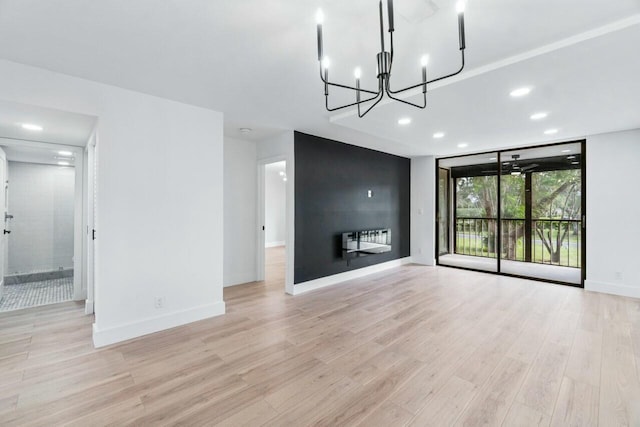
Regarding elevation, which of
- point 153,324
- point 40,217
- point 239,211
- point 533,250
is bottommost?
point 153,324

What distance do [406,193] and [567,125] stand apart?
3048 millimetres

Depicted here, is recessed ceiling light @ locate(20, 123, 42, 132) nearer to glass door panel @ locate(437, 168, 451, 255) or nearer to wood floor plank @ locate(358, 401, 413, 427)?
wood floor plank @ locate(358, 401, 413, 427)

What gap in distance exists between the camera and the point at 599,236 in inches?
169

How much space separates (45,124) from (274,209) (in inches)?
283

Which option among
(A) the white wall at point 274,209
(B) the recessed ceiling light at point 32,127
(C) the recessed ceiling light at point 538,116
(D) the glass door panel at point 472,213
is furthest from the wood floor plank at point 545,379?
(A) the white wall at point 274,209

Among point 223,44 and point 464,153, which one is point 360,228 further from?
point 223,44

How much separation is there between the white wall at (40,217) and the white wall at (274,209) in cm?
520

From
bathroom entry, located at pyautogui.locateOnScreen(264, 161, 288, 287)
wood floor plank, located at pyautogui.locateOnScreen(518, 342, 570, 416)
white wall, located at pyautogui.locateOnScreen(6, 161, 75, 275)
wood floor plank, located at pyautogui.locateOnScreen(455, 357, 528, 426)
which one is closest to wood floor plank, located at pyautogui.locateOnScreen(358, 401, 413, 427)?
wood floor plank, located at pyautogui.locateOnScreen(455, 357, 528, 426)

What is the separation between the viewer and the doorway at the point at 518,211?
5.39 metres

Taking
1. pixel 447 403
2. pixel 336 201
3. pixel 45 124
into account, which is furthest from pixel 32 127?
pixel 447 403

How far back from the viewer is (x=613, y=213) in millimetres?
4172

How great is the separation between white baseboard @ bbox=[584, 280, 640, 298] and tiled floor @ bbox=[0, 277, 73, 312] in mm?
7702

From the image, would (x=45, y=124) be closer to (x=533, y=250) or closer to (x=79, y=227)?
(x=79, y=227)

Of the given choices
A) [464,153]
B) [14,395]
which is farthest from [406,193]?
[14,395]
